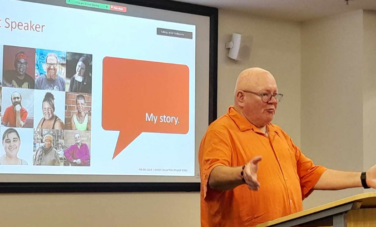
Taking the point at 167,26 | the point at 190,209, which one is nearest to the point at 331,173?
the point at 190,209

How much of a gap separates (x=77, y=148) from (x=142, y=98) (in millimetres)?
586

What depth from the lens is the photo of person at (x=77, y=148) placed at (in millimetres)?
3455

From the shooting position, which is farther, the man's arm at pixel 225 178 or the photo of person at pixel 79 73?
the photo of person at pixel 79 73

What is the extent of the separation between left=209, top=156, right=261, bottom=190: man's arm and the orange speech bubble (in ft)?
6.05

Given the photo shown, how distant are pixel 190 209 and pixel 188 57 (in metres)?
1.10

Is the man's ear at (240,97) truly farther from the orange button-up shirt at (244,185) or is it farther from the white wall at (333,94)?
the white wall at (333,94)

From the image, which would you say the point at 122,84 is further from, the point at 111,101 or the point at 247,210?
the point at 247,210

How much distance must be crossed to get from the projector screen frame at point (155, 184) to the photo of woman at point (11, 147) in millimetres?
132

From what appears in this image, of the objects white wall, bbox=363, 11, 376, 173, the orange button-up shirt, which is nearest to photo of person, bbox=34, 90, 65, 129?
the orange button-up shirt

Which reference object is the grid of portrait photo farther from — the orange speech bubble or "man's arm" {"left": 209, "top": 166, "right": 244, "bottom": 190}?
"man's arm" {"left": 209, "top": 166, "right": 244, "bottom": 190}

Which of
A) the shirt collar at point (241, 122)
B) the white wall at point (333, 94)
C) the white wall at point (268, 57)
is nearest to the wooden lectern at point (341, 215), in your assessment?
the shirt collar at point (241, 122)

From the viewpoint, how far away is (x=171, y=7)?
3881mm

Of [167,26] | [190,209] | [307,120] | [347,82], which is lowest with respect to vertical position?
[190,209]

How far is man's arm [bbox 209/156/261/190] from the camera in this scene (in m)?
1.60
